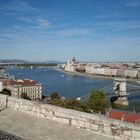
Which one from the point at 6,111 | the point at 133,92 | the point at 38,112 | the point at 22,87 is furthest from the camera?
the point at 133,92

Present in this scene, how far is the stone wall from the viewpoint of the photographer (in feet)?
6.77

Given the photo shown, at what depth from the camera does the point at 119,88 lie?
28.6 m

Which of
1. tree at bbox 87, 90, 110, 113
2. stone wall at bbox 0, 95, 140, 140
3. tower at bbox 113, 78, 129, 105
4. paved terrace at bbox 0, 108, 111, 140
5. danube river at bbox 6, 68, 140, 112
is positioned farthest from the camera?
danube river at bbox 6, 68, 140, 112

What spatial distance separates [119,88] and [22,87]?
915 cm

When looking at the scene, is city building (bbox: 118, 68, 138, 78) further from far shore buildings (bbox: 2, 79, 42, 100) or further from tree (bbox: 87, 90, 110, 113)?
tree (bbox: 87, 90, 110, 113)

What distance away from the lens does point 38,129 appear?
2.44 meters

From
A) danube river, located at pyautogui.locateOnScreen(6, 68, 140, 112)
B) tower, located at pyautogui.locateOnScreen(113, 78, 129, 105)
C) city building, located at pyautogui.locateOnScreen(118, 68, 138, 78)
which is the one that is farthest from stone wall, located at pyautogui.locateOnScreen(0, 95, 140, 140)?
city building, located at pyautogui.locateOnScreen(118, 68, 138, 78)

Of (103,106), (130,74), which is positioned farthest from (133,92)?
(130,74)

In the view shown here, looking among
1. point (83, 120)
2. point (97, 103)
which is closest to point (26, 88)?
point (97, 103)

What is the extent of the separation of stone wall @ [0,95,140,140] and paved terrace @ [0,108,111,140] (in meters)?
0.04

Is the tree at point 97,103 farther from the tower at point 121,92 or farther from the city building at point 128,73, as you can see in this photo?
the city building at point 128,73

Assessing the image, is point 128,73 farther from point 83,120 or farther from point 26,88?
point 83,120

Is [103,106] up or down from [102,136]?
down

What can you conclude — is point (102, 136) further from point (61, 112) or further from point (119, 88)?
point (119, 88)
